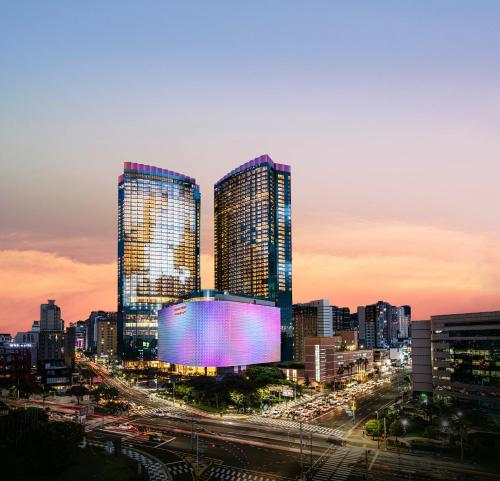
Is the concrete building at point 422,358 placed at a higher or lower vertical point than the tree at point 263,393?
higher

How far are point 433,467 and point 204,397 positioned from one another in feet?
334

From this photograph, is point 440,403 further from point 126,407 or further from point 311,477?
point 126,407

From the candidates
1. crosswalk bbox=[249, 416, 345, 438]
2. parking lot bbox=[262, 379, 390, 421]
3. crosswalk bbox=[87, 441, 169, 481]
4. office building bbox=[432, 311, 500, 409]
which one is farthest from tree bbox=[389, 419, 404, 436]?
crosswalk bbox=[87, 441, 169, 481]

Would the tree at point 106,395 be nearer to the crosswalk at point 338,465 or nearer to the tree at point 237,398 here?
the tree at point 237,398

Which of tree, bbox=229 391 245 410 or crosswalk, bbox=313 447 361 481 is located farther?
tree, bbox=229 391 245 410

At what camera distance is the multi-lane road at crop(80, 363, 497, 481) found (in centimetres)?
9606

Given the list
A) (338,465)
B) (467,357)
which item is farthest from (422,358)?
(338,465)

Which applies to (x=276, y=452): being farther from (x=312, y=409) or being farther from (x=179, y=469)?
(x=312, y=409)

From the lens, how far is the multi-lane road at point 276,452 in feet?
315

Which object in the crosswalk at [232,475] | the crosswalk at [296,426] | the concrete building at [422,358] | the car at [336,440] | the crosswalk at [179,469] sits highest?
the concrete building at [422,358]

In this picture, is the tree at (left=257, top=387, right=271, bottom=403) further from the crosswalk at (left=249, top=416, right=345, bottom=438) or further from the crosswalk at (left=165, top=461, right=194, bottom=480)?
the crosswalk at (left=165, top=461, right=194, bottom=480)

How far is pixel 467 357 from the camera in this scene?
156m

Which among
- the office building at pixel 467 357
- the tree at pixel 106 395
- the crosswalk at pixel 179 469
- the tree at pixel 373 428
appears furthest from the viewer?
the tree at pixel 106 395

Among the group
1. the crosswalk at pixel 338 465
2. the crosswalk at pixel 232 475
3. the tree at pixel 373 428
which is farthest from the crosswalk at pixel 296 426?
the crosswalk at pixel 232 475
